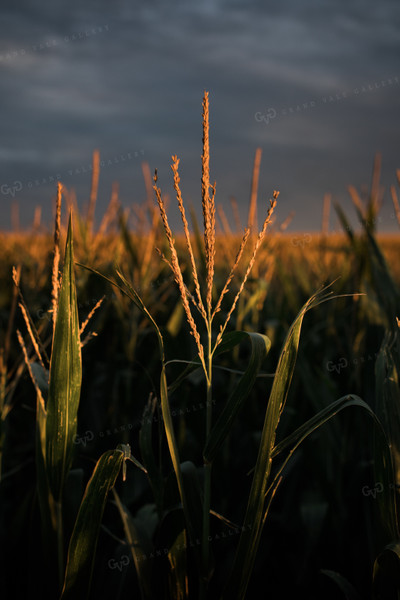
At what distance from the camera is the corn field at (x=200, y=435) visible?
2.99ft

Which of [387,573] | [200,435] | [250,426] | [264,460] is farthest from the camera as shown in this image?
[250,426]

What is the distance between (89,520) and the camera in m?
0.93

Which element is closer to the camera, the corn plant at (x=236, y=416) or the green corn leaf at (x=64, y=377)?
the corn plant at (x=236, y=416)

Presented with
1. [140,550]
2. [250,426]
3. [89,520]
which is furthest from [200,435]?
[89,520]

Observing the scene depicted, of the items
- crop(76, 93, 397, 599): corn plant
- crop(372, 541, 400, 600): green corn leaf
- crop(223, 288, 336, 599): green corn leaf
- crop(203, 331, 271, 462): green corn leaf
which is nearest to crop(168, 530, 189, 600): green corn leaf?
crop(76, 93, 397, 599): corn plant

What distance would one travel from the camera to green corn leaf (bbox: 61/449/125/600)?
909 mm

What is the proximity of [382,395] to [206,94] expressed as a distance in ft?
2.50

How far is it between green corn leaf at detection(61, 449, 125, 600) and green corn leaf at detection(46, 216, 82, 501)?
11 cm

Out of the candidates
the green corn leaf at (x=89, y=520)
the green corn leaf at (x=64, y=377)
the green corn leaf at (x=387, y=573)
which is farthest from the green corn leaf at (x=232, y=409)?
the green corn leaf at (x=387, y=573)

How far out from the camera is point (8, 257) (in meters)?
4.96

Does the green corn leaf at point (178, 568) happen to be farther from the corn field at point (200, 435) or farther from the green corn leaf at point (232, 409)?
the green corn leaf at point (232, 409)

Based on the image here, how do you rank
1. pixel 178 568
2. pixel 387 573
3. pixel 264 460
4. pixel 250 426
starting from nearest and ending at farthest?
pixel 264 460, pixel 178 568, pixel 387 573, pixel 250 426

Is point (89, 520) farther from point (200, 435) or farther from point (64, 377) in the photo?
point (200, 435)

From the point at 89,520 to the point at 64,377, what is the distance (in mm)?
273
